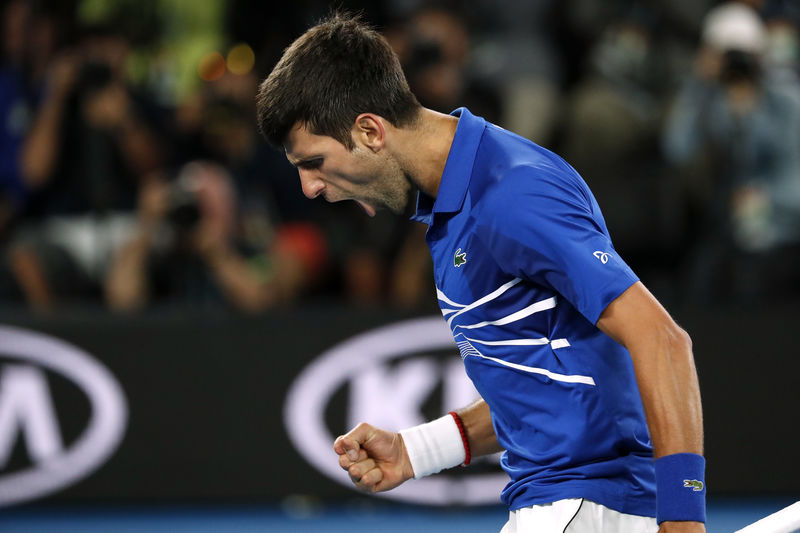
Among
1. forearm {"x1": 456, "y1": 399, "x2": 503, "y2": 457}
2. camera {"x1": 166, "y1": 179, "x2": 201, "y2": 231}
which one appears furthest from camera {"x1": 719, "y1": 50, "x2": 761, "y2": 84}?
forearm {"x1": 456, "y1": 399, "x2": 503, "y2": 457}

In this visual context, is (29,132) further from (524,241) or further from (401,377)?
(524,241)

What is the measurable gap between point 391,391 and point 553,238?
3.92 m

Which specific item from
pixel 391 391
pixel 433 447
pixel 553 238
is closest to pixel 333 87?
pixel 553 238

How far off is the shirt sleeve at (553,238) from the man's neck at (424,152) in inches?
9.2

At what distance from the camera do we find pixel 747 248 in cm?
634

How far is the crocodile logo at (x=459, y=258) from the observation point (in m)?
2.32

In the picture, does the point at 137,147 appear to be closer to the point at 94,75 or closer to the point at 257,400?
the point at 94,75

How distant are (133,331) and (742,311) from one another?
337 cm

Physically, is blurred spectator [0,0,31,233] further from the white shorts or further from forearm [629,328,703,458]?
forearm [629,328,703,458]

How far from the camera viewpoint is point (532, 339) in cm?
231

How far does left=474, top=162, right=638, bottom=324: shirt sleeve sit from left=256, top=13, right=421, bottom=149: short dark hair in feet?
1.13

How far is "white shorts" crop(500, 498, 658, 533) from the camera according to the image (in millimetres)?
2330

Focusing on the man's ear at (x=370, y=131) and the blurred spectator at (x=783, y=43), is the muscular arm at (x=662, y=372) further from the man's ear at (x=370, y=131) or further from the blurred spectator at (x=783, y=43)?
the blurred spectator at (x=783, y=43)

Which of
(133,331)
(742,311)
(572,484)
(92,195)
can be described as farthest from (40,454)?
(572,484)
